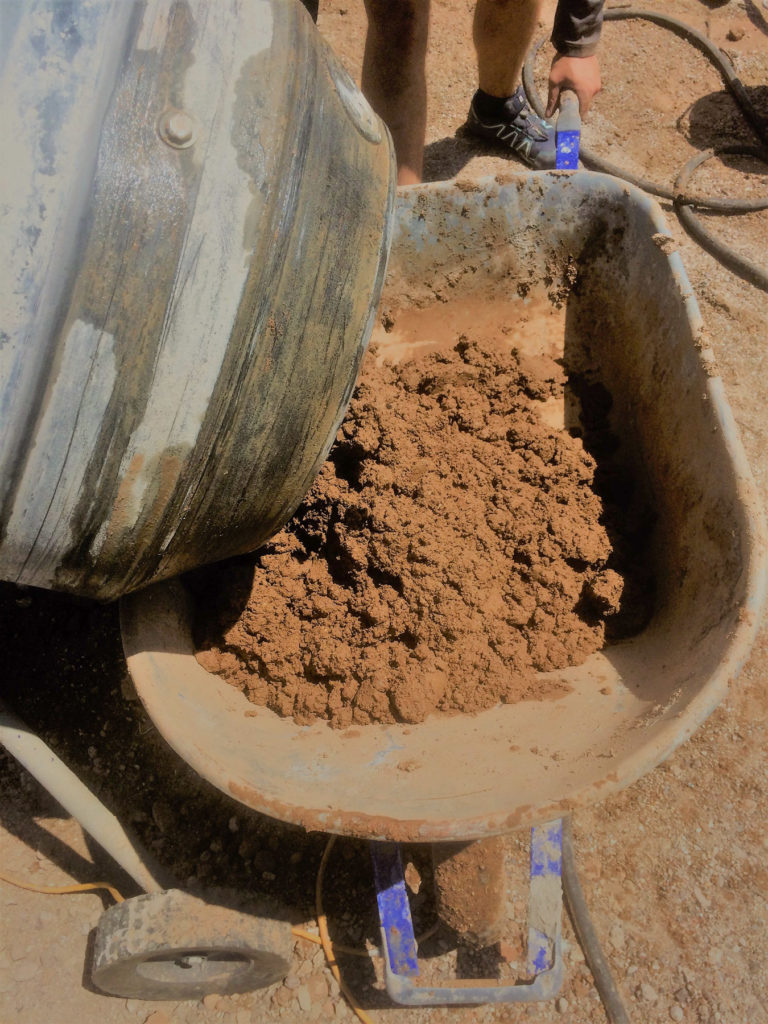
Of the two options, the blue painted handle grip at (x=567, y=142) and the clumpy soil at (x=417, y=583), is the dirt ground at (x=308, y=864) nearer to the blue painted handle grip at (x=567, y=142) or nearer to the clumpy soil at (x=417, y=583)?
the clumpy soil at (x=417, y=583)

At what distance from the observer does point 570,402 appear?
179 centimetres

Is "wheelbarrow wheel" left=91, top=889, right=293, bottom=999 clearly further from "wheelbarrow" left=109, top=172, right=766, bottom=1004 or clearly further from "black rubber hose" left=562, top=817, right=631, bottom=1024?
"black rubber hose" left=562, top=817, right=631, bottom=1024

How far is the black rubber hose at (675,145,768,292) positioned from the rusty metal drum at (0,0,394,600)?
2237mm

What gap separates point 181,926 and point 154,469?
100 centimetres

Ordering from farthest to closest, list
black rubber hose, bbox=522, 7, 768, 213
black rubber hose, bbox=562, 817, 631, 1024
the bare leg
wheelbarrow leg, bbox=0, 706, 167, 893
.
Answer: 1. black rubber hose, bbox=522, 7, 768, 213
2. the bare leg
3. black rubber hose, bbox=562, 817, 631, 1024
4. wheelbarrow leg, bbox=0, 706, 167, 893

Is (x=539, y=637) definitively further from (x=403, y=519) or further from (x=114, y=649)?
(x=114, y=649)

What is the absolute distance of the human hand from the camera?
198cm

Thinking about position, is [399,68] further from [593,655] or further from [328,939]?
[328,939]

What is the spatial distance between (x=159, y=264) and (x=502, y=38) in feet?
8.63

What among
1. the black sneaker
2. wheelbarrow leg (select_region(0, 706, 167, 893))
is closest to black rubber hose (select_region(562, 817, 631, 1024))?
wheelbarrow leg (select_region(0, 706, 167, 893))

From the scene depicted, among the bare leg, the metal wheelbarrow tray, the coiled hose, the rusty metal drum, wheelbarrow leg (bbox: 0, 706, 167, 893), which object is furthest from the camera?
the coiled hose

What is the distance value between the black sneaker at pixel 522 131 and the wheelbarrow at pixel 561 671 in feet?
5.18

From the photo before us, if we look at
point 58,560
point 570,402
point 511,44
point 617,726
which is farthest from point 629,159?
point 58,560

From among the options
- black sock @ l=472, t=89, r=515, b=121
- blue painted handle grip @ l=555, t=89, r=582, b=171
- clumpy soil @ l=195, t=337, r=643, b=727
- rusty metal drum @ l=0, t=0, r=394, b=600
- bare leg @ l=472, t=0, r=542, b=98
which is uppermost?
bare leg @ l=472, t=0, r=542, b=98
